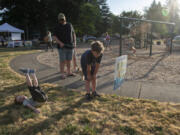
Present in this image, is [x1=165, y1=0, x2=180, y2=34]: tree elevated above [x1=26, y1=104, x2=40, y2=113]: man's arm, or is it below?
above

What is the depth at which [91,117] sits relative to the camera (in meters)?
2.81

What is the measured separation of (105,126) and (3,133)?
154 cm

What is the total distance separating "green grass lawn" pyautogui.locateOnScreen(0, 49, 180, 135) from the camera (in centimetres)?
245

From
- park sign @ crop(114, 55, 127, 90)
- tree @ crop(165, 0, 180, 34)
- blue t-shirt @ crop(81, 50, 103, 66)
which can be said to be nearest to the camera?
blue t-shirt @ crop(81, 50, 103, 66)

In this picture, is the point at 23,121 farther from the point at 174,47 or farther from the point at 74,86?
the point at 174,47

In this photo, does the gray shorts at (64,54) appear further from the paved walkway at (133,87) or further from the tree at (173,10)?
the tree at (173,10)

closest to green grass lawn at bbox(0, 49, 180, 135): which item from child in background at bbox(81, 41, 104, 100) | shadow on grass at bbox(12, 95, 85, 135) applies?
shadow on grass at bbox(12, 95, 85, 135)

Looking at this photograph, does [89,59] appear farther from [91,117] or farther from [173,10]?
[173,10]

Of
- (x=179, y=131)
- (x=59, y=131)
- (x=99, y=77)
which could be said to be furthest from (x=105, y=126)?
(x=99, y=77)

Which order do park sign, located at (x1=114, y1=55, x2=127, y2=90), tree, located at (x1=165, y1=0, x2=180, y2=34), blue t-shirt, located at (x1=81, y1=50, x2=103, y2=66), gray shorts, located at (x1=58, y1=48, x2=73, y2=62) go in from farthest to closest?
1. tree, located at (x1=165, y1=0, x2=180, y2=34)
2. gray shorts, located at (x1=58, y1=48, x2=73, y2=62)
3. park sign, located at (x1=114, y1=55, x2=127, y2=90)
4. blue t-shirt, located at (x1=81, y1=50, x2=103, y2=66)

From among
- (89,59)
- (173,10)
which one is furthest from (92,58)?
(173,10)

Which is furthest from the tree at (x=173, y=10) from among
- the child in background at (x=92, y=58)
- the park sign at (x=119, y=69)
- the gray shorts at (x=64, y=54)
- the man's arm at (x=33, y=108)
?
the man's arm at (x=33, y=108)

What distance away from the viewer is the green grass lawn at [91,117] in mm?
2447

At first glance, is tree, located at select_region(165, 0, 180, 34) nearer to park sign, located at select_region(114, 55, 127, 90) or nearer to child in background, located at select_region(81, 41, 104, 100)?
park sign, located at select_region(114, 55, 127, 90)
